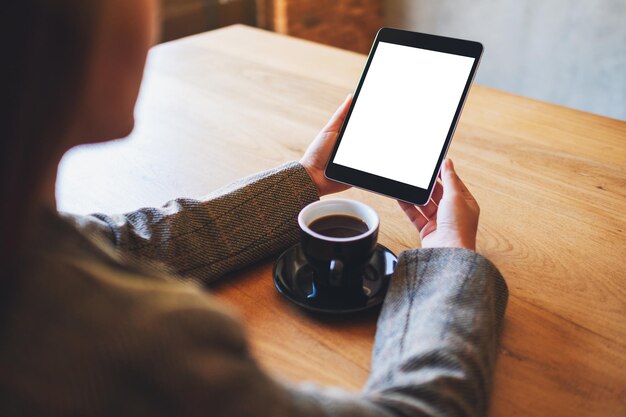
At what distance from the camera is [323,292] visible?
67cm

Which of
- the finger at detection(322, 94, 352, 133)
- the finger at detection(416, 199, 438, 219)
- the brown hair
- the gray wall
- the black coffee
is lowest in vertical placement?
the gray wall

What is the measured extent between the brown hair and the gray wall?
2.38 meters

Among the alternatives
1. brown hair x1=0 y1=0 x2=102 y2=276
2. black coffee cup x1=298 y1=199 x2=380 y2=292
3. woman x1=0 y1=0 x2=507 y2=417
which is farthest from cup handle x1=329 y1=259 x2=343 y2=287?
brown hair x1=0 y1=0 x2=102 y2=276

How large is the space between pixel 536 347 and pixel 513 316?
5cm

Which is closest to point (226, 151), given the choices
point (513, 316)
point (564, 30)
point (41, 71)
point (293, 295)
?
point (293, 295)

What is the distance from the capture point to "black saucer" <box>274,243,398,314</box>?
649 mm

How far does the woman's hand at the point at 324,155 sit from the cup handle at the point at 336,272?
21 cm

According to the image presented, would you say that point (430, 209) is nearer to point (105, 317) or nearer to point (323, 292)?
point (323, 292)

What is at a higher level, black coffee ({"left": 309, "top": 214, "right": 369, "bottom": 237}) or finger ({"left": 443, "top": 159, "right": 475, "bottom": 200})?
finger ({"left": 443, "top": 159, "right": 475, "bottom": 200})

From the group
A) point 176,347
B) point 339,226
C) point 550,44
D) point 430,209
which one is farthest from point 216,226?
point 550,44

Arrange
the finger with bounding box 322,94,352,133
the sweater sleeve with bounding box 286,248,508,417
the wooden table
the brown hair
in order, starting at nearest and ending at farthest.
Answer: the brown hair, the sweater sleeve with bounding box 286,248,508,417, the wooden table, the finger with bounding box 322,94,352,133

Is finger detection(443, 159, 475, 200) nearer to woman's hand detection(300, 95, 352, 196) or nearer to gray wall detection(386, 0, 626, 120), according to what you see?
woman's hand detection(300, 95, 352, 196)

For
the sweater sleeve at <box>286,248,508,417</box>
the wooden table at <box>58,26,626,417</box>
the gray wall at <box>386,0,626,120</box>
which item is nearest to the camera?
the sweater sleeve at <box>286,248,508,417</box>

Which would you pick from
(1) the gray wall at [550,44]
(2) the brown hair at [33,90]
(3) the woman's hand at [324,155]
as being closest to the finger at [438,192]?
(3) the woman's hand at [324,155]
